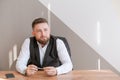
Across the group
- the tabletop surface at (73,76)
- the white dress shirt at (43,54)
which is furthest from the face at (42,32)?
the tabletop surface at (73,76)

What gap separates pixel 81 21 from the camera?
2945 mm

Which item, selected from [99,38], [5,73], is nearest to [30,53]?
[5,73]

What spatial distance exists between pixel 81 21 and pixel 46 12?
0.50 meters

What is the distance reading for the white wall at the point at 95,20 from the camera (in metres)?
2.91

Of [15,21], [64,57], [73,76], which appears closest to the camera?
[73,76]

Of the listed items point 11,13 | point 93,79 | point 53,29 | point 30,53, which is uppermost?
point 11,13

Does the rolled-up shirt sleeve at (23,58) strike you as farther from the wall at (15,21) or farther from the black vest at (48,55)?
the wall at (15,21)

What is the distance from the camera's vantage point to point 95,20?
295 cm

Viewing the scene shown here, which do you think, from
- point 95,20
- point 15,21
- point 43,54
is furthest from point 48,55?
point 95,20

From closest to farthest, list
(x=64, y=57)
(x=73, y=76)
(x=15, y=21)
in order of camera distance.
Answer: (x=73, y=76)
(x=64, y=57)
(x=15, y=21)

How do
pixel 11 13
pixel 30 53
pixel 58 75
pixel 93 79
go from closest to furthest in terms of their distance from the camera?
pixel 93 79
pixel 58 75
pixel 30 53
pixel 11 13

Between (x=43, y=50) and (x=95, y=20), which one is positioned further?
(x=95, y=20)

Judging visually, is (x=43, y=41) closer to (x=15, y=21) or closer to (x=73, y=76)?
(x=73, y=76)

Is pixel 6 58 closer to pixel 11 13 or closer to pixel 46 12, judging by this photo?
pixel 11 13
